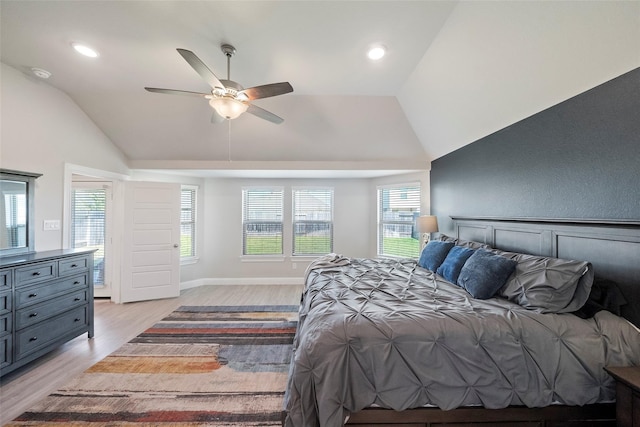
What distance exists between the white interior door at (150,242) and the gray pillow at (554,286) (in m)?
4.91

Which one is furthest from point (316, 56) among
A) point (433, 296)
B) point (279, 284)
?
point (279, 284)

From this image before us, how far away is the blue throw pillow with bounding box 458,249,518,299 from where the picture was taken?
203 centimetres

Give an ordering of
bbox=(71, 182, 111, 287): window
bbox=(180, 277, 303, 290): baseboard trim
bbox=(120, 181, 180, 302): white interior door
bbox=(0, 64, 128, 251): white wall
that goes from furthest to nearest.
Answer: bbox=(180, 277, 303, 290): baseboard trim
bbox=(71, 182, 111, 287): window
bbox=(120, 181, 180, 302): white interior door
bbox=(0, 64, 128, 251): white wall

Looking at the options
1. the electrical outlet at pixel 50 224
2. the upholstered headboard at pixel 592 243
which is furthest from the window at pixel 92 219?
the upholstered headboard at pixel 592 243

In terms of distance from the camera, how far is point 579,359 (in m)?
1.51

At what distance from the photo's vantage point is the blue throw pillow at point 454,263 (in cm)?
251

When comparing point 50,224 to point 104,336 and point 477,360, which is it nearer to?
point 104,336

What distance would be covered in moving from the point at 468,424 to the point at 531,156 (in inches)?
90.9

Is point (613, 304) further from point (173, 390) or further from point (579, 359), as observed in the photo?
point (173, 390)

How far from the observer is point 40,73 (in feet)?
9.16

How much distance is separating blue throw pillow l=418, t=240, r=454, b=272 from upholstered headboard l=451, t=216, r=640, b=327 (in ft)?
1.80

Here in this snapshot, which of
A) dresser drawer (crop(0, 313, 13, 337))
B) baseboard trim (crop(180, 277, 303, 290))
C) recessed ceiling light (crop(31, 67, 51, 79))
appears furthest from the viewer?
baseboard trim (crop(180, 277, 303, 290))

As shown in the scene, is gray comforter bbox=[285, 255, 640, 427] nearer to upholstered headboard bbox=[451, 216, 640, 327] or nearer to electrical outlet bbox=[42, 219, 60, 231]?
upholstered headboard bbox=[451, 216, 640, 327]

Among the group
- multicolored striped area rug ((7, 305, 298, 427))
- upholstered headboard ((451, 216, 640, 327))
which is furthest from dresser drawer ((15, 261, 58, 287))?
upholstered headboard ((451, 216, 640, 327))
